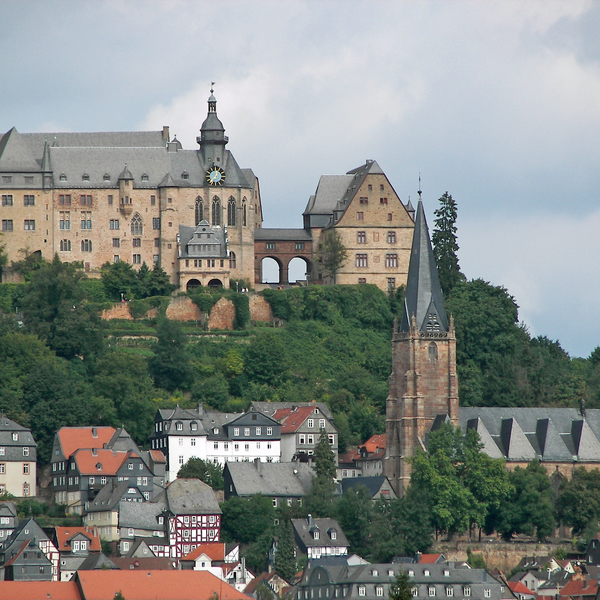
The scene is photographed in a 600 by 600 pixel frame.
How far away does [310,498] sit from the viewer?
111 metres

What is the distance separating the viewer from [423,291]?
118875 mm

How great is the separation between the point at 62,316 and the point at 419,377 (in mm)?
25408

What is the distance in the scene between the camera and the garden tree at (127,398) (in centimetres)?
12112

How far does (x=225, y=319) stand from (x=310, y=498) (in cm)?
2793

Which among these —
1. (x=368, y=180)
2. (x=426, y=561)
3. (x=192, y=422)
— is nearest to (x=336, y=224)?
(x=368, y=180)

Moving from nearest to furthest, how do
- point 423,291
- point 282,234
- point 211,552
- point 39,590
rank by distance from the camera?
point 39,590, point 211,552, point 423,291, point 282,234

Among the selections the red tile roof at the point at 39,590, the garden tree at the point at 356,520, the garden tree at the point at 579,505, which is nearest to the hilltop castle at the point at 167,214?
the garden tree at the point at 579,505

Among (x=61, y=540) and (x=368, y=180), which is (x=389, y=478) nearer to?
(x=61, y=540)

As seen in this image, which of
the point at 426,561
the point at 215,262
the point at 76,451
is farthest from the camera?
the point at 215,262

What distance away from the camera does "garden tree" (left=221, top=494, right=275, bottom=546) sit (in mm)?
109500

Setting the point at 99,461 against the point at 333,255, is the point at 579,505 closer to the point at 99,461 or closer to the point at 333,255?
the point at 99,461

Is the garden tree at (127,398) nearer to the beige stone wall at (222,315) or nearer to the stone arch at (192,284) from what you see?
the beige stone wall at (222,315)

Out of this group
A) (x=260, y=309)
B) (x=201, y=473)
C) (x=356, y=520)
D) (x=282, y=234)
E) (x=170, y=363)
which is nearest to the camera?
(x=356, y=520)

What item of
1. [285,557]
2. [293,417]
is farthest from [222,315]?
[285,557]
